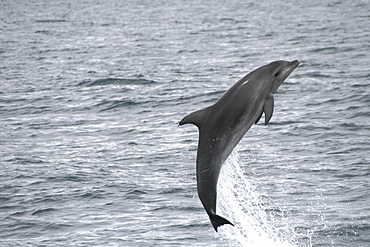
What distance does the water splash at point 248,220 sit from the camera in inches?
654

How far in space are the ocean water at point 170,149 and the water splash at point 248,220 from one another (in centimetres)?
5

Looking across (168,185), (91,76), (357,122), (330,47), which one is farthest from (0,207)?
(330,47)

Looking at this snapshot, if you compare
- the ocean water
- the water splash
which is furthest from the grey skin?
the water splash

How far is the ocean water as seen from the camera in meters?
17.5

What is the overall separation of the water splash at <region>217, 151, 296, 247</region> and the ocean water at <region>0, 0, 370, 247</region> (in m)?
0.05

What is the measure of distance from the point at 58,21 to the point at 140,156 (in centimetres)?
6004

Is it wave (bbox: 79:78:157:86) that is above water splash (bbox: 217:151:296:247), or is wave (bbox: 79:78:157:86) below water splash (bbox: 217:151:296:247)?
below

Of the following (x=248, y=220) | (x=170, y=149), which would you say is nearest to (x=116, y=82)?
(x=170, y=149)

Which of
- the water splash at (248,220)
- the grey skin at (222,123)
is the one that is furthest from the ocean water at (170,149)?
the grey skin at (222,123)

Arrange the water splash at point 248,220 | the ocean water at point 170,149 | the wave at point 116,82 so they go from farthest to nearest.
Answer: the wave at point 116,82
the ocean water at point 170,149
the water splash at point 248,220

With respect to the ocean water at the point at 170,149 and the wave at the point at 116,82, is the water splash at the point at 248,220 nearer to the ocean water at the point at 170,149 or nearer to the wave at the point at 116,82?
the ocean water at the point at 170,149

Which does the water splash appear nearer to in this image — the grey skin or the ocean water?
the ocean water

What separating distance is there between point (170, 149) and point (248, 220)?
20.8 feet

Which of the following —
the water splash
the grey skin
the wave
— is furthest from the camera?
the wave
